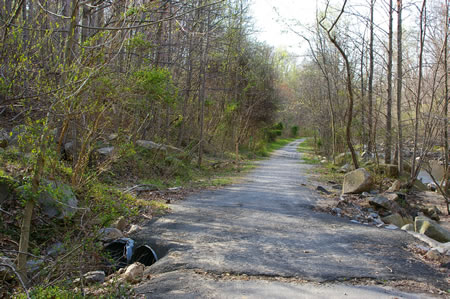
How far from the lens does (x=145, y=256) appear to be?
5.94 metres

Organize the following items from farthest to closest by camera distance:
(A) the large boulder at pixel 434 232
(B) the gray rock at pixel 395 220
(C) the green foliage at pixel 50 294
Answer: (B) the gray rock at pixel 395 220
(A) the large boulder at pixel 434 232
(C) the green foliage at pixel 50 294

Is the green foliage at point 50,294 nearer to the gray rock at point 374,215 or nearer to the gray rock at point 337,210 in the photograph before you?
the gray rock at point 337,210

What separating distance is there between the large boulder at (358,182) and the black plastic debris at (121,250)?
27.5ft

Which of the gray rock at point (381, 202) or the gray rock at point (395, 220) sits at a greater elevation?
the gray rock at point (381, 202)

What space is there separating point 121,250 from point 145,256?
492mm

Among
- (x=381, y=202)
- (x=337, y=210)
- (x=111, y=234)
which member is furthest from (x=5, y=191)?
(x=381, y=202)

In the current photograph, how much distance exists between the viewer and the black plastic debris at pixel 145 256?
19.1ft

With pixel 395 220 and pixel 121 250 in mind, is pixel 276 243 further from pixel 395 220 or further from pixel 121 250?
pixel 395 220

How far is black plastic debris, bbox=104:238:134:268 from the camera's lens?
5910 mm

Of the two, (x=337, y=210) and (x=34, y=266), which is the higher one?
(x=34, y=266)

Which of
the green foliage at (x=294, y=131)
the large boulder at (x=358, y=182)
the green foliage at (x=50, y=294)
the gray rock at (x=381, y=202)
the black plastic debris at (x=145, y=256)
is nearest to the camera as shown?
the green foliage at (x=50, y=294)

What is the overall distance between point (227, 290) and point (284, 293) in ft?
2.07

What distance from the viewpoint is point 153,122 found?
1578cm

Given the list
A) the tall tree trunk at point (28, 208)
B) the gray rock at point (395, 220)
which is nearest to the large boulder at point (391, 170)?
the gray rock at point (395, 220)
